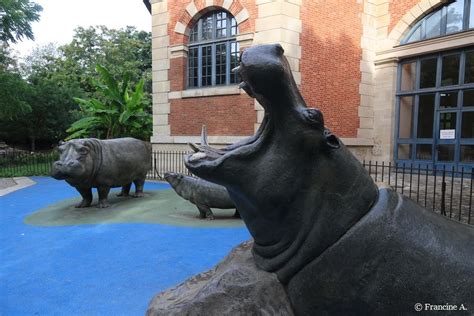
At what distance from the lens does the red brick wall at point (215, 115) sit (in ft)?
39.1

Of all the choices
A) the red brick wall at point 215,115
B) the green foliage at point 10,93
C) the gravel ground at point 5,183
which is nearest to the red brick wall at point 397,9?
the red brick wall at point 215,115

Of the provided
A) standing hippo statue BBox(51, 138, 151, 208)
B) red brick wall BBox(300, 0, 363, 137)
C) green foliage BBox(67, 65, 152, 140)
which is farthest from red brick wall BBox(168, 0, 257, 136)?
standing hippo statue BBox(51, 138, 151, 208)

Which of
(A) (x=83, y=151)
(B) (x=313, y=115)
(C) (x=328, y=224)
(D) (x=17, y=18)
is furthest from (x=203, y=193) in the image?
(D) (x=17, y=18)

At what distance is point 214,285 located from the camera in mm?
1464

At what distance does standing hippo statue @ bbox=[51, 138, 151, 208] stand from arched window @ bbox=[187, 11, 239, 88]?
5.42 metres

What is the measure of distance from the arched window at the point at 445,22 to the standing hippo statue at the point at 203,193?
1087cm

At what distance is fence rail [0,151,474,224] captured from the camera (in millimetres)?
6477

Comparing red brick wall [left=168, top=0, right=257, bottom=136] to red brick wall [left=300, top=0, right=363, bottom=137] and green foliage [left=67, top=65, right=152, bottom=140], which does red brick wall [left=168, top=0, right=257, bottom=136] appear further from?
red brick wall [left=300, top=0, right=363, bottom=137]

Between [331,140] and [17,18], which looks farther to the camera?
[17,18]

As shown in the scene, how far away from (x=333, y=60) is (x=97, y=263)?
11075 mm

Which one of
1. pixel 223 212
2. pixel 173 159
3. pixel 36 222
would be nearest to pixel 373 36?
pixel 173 159

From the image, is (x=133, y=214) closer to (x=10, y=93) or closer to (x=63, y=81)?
(x=10, y=93)

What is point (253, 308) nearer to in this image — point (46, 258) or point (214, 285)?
point (214, 285)

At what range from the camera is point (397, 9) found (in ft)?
42.0
